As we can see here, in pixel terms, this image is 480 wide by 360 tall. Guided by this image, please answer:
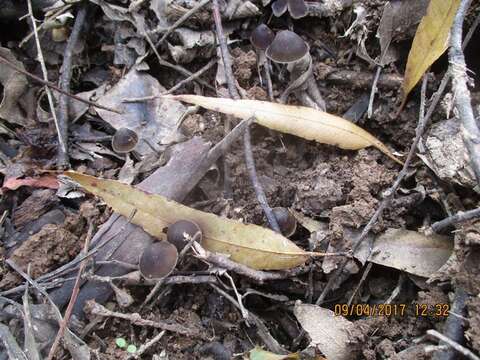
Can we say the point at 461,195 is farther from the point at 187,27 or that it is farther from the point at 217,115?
the point at 187,27

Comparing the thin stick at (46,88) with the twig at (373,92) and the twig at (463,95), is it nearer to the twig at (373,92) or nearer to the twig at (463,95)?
the twig at (373,92)

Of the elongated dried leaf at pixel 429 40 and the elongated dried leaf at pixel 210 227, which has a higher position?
the elongated dried leaf at pixel 429 40

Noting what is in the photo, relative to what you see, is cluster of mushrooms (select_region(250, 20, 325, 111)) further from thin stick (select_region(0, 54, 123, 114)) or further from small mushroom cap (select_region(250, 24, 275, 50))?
thin stick (select_region(0, 54, 123, 114))

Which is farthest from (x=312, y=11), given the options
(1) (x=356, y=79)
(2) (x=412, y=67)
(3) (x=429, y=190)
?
(3) (x=429, y=190)

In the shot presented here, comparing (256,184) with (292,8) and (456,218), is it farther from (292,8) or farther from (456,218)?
(292,8)

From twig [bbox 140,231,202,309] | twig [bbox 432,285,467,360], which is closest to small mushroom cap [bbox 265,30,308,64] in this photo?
twig [bbox 140,231,202,309]

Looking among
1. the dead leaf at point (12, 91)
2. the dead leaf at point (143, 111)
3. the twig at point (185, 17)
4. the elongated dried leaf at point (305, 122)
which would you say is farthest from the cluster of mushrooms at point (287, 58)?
the dead leaf at point (12, 91)

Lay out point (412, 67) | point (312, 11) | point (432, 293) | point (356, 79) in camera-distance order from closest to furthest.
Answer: point (432, 293) < point (412, 67) < point (356, 79) < point (312, 11)
